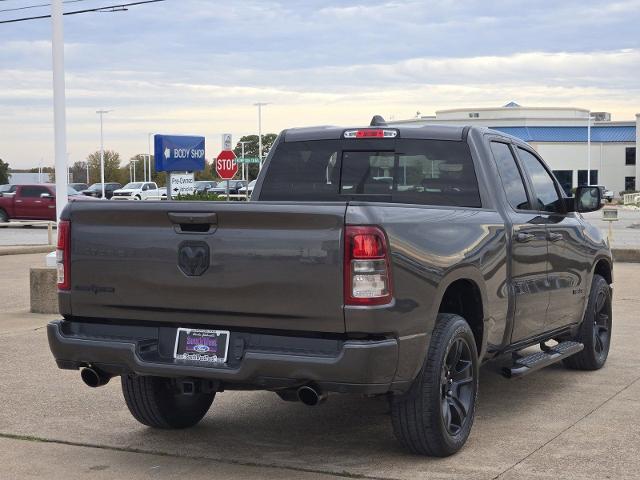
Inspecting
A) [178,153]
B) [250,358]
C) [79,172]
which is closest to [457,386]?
[250,358]

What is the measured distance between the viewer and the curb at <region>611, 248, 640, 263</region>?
19.2 metres

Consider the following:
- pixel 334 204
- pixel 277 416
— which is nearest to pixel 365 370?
pixel 334 204

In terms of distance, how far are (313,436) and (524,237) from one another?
6.34ft

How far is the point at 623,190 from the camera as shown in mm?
99062

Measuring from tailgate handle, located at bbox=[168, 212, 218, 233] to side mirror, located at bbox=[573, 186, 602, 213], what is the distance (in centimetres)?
364

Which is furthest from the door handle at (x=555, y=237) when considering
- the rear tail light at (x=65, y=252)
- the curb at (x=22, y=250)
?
the curb at (x=22, y=250)

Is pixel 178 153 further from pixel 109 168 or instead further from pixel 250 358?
pixel 109 168

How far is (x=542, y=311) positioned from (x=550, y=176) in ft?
4.21

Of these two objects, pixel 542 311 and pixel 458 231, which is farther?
pixel 542 311

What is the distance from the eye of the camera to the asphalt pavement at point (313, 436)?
5762 mm

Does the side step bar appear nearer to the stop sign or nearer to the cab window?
the cab window

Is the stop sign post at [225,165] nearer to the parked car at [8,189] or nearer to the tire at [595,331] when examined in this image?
the tire at [595,331]

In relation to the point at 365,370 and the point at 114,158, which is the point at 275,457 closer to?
the point at 365,370

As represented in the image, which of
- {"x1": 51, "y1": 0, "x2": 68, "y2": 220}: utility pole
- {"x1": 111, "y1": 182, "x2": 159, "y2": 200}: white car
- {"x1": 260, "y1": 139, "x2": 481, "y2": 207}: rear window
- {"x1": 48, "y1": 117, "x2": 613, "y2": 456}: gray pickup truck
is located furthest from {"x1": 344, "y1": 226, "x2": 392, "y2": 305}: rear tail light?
{"x1": 111, "y1": 182, "x2": 159, "y2": 200}: white car
